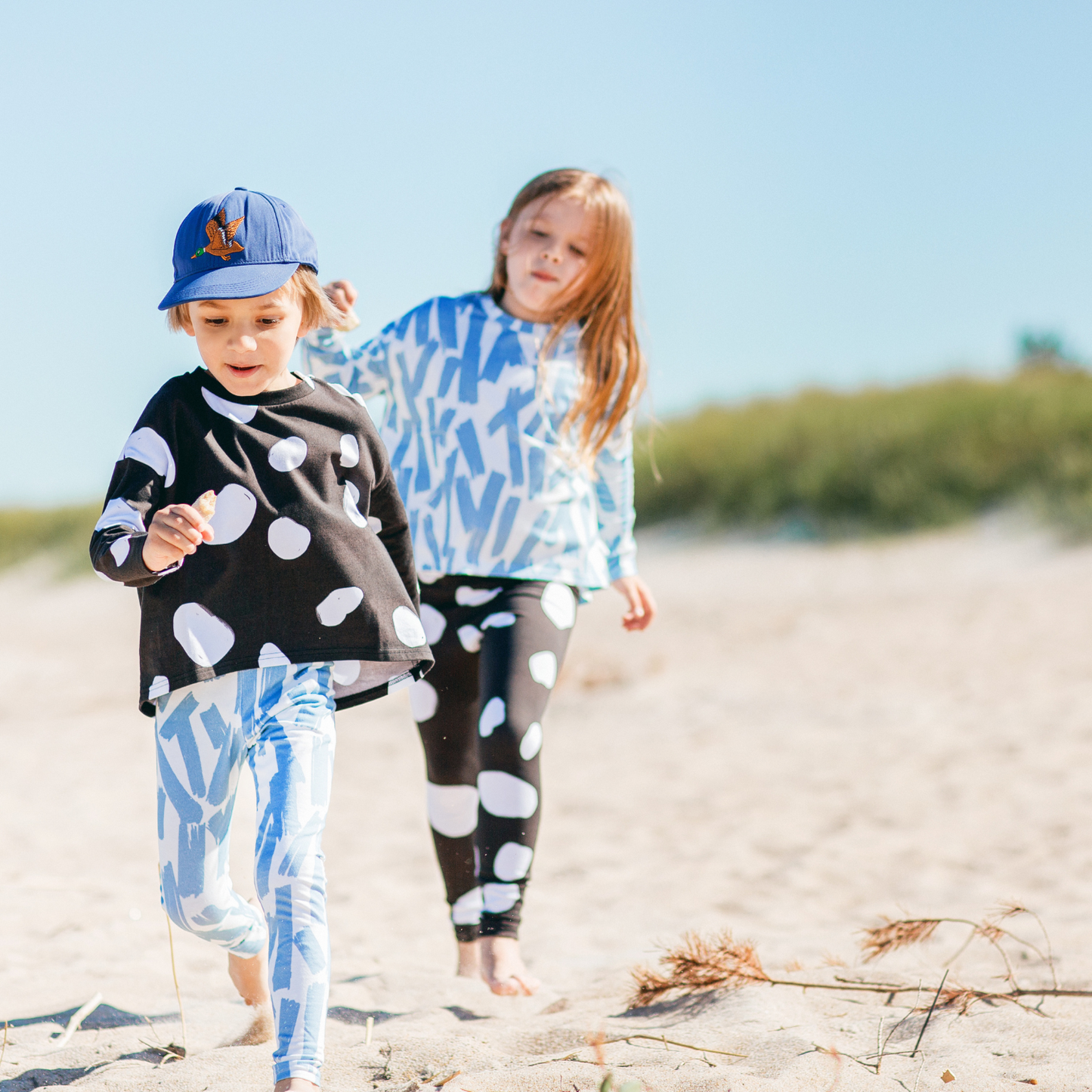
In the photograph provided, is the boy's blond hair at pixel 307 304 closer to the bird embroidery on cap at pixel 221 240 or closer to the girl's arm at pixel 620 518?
the bird embroidery on cap at pixel 221 240

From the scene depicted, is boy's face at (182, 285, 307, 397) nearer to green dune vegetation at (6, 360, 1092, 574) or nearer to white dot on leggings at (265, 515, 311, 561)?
white dot on leggings at (265, 515, 311, 561)

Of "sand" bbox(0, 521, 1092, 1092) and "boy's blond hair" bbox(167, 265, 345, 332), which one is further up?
"boy's blond hair" bbox(167, 265, 345, 332)

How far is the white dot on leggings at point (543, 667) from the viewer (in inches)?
105

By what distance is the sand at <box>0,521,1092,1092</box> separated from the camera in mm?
2146

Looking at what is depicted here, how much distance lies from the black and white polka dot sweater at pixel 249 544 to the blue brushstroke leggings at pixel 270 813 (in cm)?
6

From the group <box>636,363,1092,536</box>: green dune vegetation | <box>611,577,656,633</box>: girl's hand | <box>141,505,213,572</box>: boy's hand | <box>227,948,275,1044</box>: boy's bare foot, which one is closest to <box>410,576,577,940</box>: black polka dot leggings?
<box>611,577,656,633</box>: girl's hand

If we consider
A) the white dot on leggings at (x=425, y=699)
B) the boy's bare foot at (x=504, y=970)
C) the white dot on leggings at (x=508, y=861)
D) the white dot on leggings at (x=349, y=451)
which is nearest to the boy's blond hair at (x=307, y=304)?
the white dot on leggings at (x=349, y=451)

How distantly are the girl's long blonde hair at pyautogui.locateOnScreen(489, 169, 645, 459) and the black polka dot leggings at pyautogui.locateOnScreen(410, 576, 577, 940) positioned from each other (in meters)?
0.44

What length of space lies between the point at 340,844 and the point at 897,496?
10738 millimetres

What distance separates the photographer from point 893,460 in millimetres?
14969

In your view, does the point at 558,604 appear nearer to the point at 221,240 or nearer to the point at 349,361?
the point at 349,361

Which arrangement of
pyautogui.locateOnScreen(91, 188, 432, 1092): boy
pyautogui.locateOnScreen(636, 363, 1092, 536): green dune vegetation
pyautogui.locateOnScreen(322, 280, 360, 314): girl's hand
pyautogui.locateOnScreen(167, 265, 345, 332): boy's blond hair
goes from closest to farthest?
pyautogui.locateOnScreen(91, 188, 432, 1092): boy → pyautogui.locateOnScreen(167, 265, 345, 332): boy's blond hair → pyautogui.locateOnScreen(322, 280, 360, 314): girl's hand → pyautogui.locateOnScreen(636, 363, 1092, 536): green dune vegetation

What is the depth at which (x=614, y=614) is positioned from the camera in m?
13.0

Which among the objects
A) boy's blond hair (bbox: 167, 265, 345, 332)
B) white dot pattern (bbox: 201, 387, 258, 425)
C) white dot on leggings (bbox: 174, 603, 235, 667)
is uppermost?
boy's blond hair (bbox: 167, 265, 345, 332)
